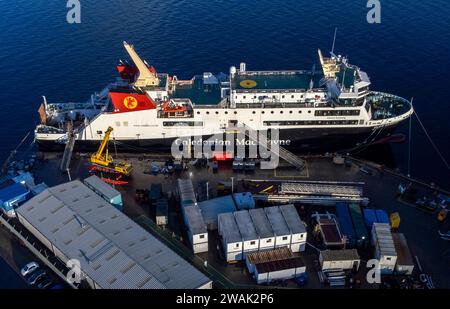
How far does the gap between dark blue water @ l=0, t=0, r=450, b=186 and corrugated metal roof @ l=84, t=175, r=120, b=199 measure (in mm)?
25294

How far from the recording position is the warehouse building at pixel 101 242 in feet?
139

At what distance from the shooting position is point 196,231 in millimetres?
48188

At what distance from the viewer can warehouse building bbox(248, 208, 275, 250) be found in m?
47.6

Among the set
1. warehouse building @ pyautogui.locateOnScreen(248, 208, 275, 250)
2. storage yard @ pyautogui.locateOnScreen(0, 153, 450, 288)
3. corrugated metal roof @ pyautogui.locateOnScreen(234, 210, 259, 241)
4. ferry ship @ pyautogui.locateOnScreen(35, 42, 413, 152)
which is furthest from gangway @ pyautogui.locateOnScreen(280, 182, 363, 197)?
ferry ship @ pyautogui.locateOnScreen(35, 42, 413, 152)

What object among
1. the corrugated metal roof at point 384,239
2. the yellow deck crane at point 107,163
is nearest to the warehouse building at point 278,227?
the corrugated metal roof at point 384,239

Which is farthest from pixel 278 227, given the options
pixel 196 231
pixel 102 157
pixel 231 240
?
pixel 102 157

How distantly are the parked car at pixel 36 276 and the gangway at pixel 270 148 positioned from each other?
30433 millimetres

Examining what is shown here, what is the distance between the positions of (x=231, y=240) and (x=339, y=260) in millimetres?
10955

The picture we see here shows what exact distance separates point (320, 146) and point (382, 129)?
8915 mm

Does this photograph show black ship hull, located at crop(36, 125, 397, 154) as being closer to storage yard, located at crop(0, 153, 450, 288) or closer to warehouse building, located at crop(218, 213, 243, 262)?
storage yard, located at crop(0, 153, 450, 288)

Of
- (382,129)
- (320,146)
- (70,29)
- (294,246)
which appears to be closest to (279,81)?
(320,146)

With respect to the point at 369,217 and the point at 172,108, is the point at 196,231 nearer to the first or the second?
the point at 369,217

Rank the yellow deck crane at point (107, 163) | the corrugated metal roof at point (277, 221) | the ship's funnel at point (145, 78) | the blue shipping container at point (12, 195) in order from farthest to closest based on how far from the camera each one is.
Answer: the ship's funnel at point (145, 78) → the yellow deck crane at point (107, 163) → the blue shipping container at point (12, 195) → the corrugated metal roof at point (277, 221)

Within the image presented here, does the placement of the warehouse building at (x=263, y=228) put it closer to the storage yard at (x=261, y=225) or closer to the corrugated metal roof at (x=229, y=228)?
the storage yard at (x=261, y=225)
